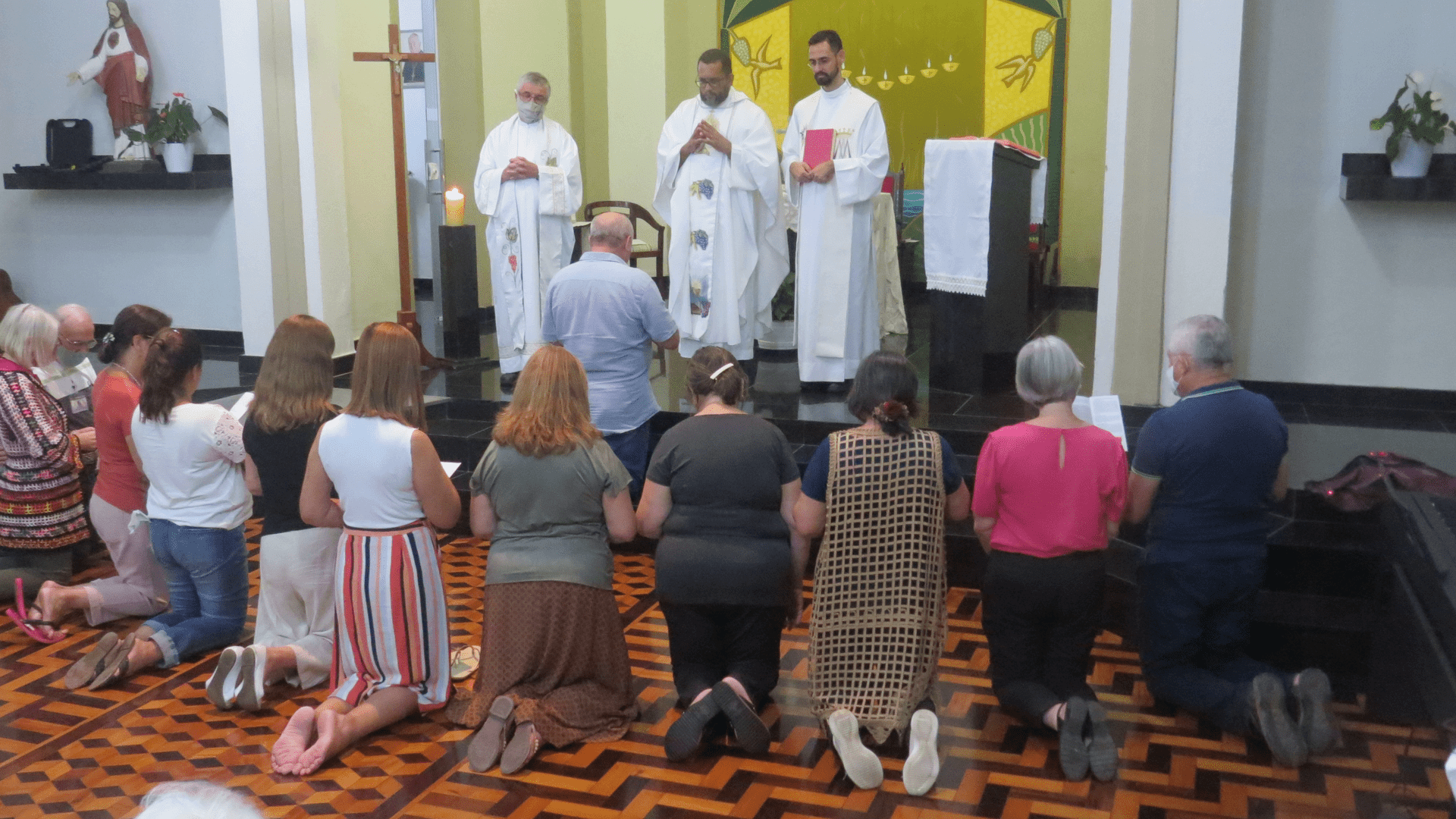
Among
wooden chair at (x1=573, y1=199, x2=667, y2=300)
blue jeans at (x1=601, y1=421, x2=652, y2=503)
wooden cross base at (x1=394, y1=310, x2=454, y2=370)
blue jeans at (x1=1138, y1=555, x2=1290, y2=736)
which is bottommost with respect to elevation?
blue jeans at (x1=1138, y1=555, x2=1290, y2=736)

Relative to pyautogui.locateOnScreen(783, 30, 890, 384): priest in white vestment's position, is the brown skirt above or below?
below

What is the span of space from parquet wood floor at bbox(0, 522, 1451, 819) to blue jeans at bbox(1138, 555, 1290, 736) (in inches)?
4.5

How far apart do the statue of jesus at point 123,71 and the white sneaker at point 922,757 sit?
7.12 m

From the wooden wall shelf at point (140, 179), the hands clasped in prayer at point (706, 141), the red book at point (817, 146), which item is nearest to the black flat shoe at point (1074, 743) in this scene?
the red book at point (817, 146)

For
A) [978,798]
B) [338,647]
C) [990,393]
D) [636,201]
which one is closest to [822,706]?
[978,798]

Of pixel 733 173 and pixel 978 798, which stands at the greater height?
pixel 733 173

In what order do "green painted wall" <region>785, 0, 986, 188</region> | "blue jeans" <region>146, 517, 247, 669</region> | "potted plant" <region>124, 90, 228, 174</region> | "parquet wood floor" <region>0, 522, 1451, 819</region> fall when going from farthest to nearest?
1. "green painted wall" <region>785, 0, 986, 188</region>
2. "potted plant" <region>124, 90, 228, 174</region>
3. "blue jeans" <region>146, 517, 247, 669</region>
4. "parquet wood floor" <region>0, 522, 1451, 819</region>

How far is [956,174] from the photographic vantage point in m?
6.46

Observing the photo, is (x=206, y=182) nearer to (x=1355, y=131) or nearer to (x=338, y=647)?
(x=338, y=647)

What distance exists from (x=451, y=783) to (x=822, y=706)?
102 centimetres

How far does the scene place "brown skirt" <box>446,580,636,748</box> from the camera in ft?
12.2

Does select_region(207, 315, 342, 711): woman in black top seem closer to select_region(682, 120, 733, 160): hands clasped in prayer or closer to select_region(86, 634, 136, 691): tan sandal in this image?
select_region(86, 634, 136, 691): tan sandal

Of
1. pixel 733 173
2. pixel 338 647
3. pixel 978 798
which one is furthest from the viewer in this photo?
pixel 733 173

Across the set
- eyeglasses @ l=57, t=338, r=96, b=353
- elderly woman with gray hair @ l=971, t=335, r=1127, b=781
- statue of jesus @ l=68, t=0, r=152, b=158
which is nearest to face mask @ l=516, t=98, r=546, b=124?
statue of jesus @ l=68, t=0, r=152, b=158
